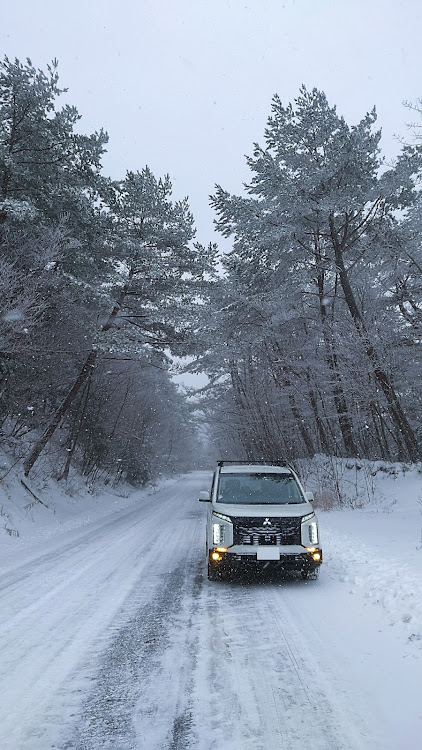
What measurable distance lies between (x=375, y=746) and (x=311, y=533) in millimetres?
4356

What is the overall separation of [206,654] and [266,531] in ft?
9.16

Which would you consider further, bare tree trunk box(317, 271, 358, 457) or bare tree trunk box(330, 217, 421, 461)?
bare tree trunk box(317, 271, 358, 457)

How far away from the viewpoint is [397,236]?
17953mm

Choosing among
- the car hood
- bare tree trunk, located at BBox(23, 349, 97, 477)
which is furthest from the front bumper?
bare tree trunk, located at BBox(23, 349, 97, 477)

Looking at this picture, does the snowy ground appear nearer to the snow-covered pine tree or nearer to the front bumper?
the front bumper

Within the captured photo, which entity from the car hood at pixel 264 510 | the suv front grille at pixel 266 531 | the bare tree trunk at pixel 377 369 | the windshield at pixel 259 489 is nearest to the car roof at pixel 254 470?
the windshield at pixel 259 489

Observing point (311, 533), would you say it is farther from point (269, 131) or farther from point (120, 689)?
point (269, 131)

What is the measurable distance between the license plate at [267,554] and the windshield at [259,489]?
109 centimetres

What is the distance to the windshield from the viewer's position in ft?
27.3

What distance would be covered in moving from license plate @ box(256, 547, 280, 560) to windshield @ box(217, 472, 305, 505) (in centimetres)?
109

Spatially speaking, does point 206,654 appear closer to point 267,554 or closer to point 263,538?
point 267,554

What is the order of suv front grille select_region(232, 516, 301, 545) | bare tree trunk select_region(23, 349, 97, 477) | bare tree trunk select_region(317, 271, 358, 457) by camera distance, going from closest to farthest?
suv front grille select_region(232, 516, 301, 545) → bare tree trunk select_region(23, 349, 97, 477) → bare tree trunk select_region(317, 271, 358, 457)

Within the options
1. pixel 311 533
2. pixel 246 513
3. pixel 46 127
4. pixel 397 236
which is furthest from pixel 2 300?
pixel 397 236

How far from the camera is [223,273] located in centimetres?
2298
